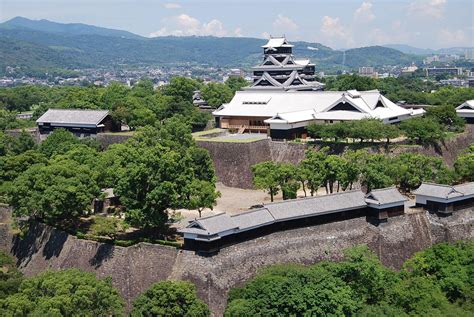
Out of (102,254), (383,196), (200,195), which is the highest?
(200,195)

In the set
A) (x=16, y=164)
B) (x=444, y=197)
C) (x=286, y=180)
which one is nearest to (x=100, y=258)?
(x=286, y=180)

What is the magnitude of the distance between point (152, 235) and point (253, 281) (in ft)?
20.4

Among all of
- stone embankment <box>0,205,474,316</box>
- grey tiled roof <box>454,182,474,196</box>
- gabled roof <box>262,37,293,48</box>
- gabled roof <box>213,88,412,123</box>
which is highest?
gabled roof <box>262,37,293,48</box>

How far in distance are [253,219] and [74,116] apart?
23.8m

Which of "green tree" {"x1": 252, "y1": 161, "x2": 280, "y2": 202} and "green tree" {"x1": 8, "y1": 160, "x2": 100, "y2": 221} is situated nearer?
"green tree" {"x1": 8, "y1": 160, "x2": 100, "y2": 221}

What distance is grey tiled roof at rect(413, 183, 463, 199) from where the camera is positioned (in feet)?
88.1

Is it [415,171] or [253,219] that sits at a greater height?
[253,219]

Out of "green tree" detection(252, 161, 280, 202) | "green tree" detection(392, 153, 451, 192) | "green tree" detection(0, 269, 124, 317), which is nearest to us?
"green tree" detection(0, 269, 124, 317)

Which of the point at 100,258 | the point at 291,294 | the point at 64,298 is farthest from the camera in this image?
the point at 100,258

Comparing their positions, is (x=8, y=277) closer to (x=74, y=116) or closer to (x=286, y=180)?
(x=286, y=180)

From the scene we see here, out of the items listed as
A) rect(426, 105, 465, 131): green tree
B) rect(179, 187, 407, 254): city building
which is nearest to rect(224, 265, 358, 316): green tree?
rect(179, 187, 407, 254): city building

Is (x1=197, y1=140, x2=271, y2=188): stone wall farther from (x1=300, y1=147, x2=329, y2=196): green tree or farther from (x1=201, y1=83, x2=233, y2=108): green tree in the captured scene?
(x1=201, y1=83, x2=233, y2=108): green tree

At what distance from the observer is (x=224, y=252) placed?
22.5m

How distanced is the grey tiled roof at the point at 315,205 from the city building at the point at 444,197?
135 inches
